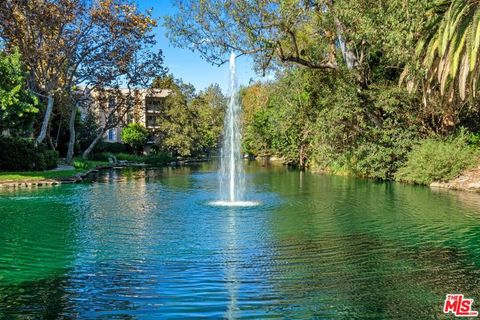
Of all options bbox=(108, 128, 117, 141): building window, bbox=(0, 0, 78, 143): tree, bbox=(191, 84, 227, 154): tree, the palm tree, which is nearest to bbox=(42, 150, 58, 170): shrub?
bbox=(0, 0, 78, 143): tree

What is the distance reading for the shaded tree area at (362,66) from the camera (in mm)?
20141

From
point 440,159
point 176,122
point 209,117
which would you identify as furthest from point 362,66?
point 209,117

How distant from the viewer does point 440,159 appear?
26328 millimetres

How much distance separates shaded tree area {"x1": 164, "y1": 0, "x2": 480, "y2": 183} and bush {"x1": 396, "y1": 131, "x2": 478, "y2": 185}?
0.93 feet

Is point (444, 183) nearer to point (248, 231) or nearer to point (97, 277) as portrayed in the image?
point (248, 231)

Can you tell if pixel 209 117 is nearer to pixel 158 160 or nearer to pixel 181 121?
pixel 181 121

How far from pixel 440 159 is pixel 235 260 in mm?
19731

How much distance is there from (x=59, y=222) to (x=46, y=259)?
478cm

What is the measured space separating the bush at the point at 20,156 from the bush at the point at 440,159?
23016 mm

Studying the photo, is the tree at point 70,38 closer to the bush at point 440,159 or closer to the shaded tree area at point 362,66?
the shaded tree area at point 362,66

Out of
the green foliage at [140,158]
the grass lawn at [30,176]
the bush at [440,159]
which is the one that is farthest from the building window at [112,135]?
the bush at [440,159]

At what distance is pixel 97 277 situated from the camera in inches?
338

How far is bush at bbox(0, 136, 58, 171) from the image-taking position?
3105cm

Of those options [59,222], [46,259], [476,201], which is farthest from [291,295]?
[476,201]
